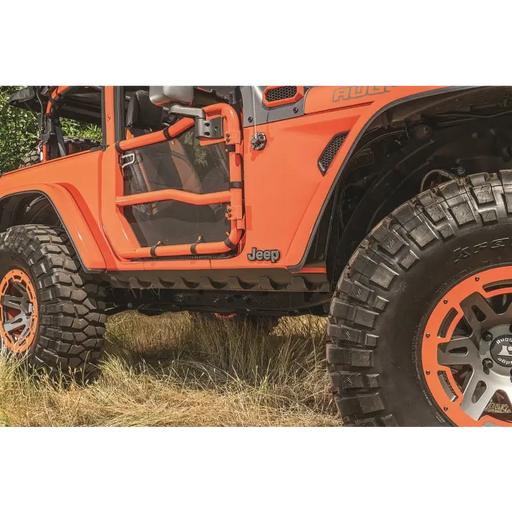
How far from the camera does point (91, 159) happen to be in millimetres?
2992

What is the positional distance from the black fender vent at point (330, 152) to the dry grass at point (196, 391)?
1.11 metres

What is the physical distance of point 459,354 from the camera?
1.76m

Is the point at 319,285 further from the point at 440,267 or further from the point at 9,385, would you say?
the point at 9,385

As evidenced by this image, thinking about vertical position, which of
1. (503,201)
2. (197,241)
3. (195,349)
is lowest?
(195,349)

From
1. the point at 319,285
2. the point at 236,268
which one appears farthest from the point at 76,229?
the point at 319,285

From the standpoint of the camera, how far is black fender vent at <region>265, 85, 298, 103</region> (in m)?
2.17

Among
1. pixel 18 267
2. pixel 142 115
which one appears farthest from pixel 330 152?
pixel 18 267

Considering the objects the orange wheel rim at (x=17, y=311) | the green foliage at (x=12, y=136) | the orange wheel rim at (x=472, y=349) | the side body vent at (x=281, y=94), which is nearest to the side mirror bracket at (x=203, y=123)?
the side body vent at (x=281, y=94)

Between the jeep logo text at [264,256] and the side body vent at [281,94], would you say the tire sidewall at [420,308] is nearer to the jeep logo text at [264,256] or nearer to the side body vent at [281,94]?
the jeep logo text at [264,256]

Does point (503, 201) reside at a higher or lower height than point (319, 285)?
higher

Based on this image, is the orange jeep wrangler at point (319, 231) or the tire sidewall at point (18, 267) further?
the tire sidewall at point (18, 267)

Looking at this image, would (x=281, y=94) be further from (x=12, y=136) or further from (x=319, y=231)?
(x=12, y=136)

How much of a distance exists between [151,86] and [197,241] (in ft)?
2.40

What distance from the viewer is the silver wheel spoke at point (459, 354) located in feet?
5.74
